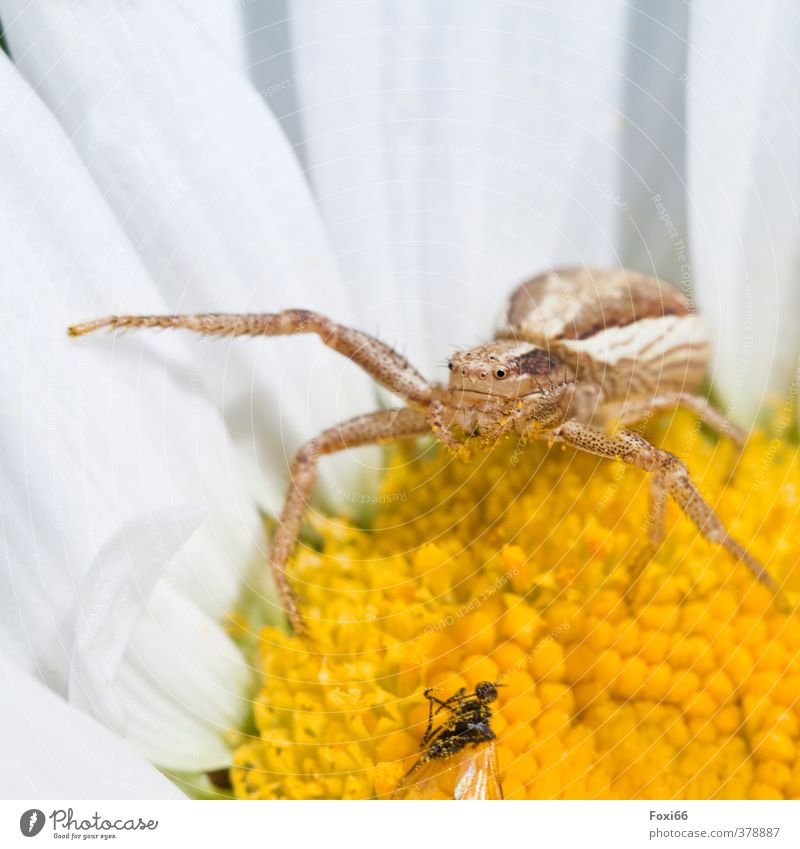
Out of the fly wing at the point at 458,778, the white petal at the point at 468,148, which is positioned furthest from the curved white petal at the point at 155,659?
the white petal at the point at 468,148

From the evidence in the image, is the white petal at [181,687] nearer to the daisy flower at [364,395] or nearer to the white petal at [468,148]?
the daisy flower at [364,395]

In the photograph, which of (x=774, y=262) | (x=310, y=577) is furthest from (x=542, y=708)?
(x=774, y=262)

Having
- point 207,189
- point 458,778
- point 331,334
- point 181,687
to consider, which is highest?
point 207,189

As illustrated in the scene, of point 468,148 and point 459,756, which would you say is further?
point 468,148

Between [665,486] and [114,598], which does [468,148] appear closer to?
[665,486]

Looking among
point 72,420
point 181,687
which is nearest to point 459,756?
point 181,687
